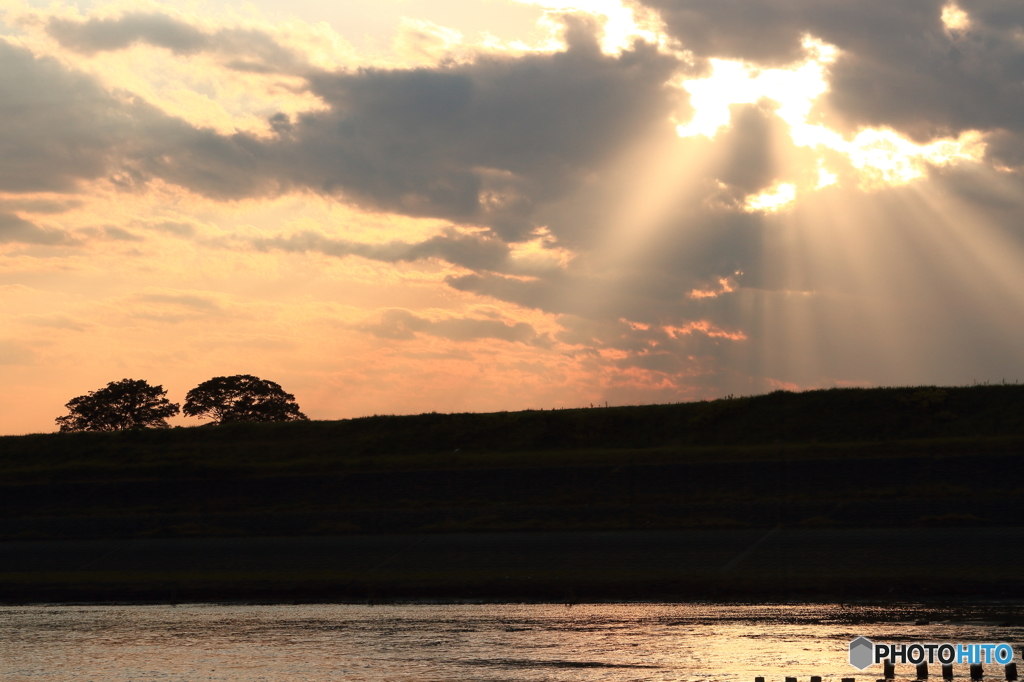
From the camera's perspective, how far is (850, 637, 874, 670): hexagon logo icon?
16.6m

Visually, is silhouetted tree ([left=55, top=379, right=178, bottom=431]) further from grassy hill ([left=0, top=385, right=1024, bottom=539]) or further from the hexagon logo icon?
the hexagon logo icon

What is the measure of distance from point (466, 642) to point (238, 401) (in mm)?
93407

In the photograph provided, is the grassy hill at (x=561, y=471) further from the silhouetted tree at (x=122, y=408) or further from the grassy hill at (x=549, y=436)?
the silhouetted tree at (x=122, y=408)

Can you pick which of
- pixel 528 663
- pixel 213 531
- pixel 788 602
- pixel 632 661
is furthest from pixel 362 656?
pixel 213 531

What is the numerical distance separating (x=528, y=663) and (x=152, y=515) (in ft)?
108

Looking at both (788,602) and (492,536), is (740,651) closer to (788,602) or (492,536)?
(788,602)

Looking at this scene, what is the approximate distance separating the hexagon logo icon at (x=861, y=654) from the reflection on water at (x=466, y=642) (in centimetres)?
24

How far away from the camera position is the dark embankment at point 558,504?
1221 inches

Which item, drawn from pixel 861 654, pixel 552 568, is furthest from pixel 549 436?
pixel 861 654

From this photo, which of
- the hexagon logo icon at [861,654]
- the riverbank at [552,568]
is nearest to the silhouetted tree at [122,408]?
the riverbank at [552,568]

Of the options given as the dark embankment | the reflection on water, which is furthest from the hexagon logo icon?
the dark embankment

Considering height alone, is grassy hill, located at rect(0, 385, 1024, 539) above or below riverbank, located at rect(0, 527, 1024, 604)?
above

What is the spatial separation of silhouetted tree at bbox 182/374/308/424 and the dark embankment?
43598 millimetres

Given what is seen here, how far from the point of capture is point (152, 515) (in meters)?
46.2
